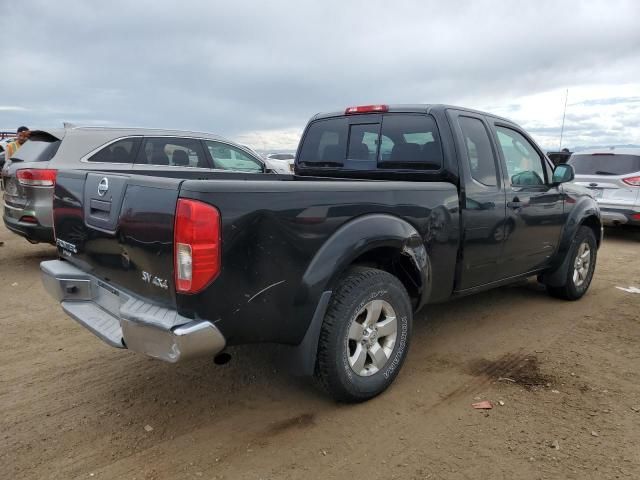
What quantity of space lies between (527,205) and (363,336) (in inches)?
86.7

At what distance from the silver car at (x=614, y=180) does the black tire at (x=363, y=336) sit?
24.2 ft

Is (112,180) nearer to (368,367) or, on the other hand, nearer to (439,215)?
(368,367)

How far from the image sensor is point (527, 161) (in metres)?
4.56

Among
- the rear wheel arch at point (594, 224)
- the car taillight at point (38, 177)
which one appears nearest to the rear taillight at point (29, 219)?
the car taillight at point (38, 177)

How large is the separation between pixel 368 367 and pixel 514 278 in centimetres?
206

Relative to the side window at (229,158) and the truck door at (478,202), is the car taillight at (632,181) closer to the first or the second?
the truck door at (478,202)

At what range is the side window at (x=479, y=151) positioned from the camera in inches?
152

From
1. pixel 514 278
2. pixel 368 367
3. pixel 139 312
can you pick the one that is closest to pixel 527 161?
Result: pixel 514 278

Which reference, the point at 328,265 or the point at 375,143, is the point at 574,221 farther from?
the point at 328,265

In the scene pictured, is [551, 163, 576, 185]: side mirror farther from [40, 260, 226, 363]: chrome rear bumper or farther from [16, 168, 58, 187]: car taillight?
[16, 168, 58, 187]: car taillight

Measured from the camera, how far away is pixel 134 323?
240cm

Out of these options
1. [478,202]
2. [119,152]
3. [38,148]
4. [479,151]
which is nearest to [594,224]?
[479,151]

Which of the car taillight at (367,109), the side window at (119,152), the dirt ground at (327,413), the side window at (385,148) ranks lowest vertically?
the dirt ground at (327,413)

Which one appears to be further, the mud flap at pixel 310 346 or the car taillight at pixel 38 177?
the car taillight at pixel 38 177
